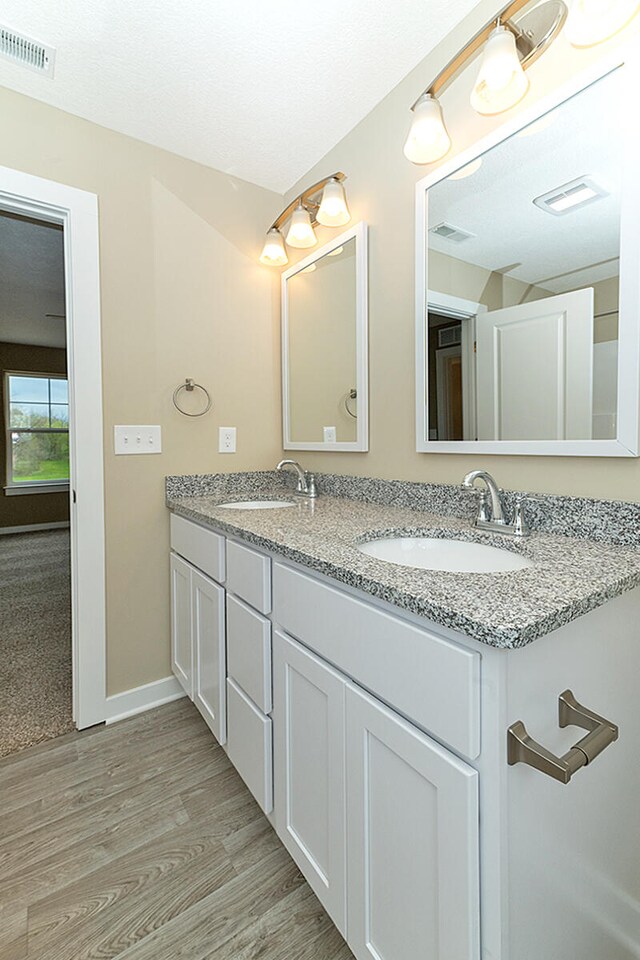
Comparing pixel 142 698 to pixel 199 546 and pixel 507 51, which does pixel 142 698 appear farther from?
pixel 507 51

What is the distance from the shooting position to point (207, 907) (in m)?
1.04

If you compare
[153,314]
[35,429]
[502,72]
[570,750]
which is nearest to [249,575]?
→ [570,750]

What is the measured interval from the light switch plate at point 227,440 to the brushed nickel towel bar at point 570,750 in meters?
1.65

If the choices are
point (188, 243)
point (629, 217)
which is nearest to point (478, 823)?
point (629, 217)

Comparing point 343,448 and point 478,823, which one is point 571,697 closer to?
point 478,823

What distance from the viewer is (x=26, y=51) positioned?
1.39m

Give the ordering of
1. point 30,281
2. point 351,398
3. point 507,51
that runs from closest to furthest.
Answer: point 507,51, point 351,398, point 30,281

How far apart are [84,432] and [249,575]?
940mm

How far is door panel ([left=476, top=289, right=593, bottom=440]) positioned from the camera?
106 centimetres

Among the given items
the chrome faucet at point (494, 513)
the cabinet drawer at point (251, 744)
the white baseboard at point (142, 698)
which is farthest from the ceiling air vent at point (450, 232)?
the white baseboard at point (142, 698)

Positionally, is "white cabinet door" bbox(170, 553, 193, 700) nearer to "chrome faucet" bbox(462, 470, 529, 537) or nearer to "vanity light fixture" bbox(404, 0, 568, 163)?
"chrome faucet" bbox(462, 470, 529, 537)

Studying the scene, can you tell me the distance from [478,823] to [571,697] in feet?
0.77

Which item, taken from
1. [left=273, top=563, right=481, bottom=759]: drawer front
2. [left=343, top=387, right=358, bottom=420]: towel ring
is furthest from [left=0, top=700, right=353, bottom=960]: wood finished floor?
[left=343, top=387, right=358, bottom=420]: towel ring

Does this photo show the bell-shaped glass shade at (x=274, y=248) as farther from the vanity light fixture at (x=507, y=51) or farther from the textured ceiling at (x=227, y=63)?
the vanity light fixture at (x=507, y=51)
